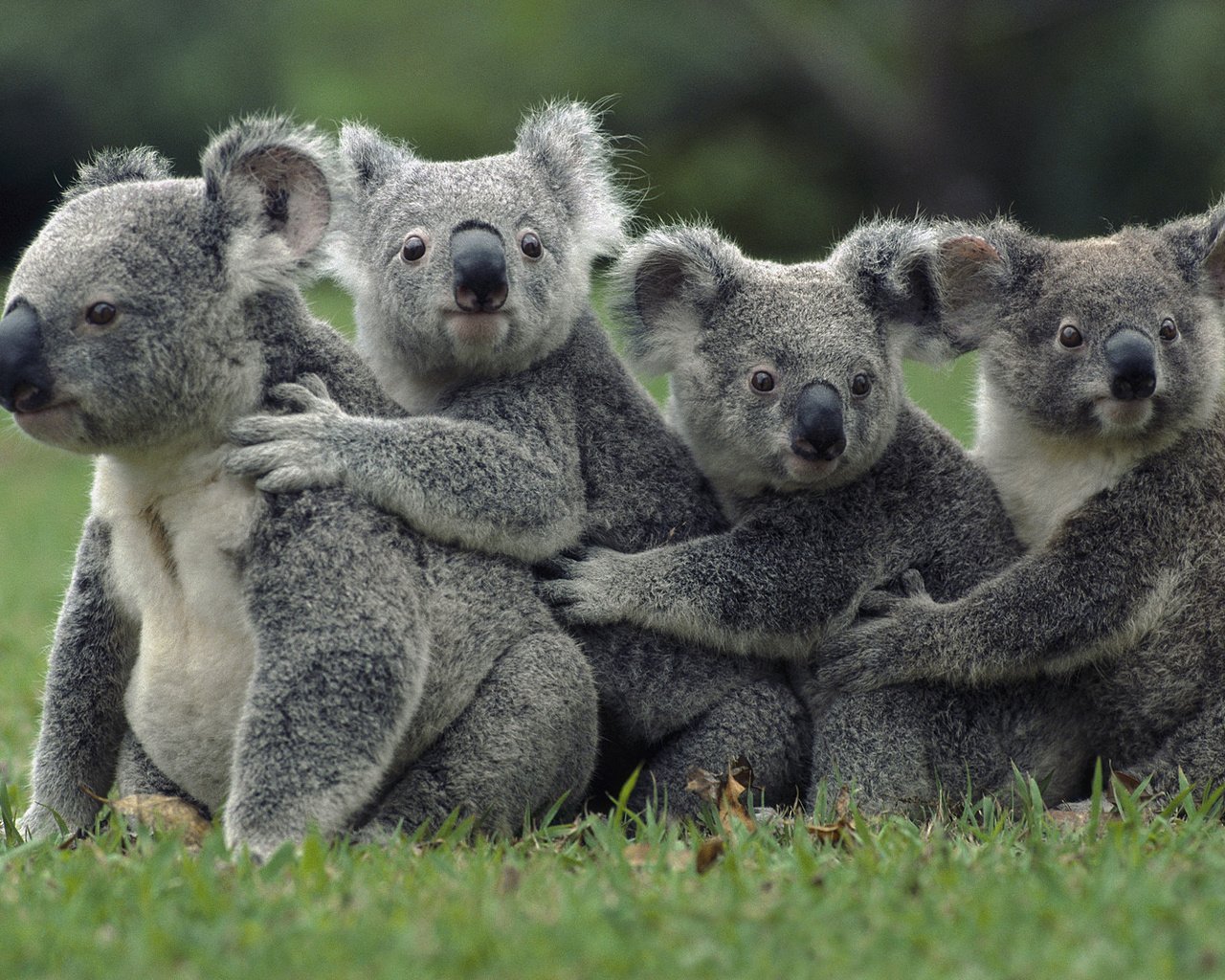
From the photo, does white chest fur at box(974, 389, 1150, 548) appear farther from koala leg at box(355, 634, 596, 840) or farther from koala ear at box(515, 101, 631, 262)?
koala leg at box(355, 634, 596, 840)

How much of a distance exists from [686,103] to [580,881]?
26.5m

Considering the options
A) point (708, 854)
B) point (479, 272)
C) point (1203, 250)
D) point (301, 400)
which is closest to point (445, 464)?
point (301, 400)

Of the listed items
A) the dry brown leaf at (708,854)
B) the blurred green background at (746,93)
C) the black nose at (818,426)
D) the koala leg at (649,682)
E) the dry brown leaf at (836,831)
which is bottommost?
the dry brown leaf at (836,831)

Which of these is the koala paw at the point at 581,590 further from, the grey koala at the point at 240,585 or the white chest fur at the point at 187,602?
the white chest fur at the point at 187,602

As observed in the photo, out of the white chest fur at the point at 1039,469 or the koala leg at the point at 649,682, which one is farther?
the white chest fur at the point at 1039,469

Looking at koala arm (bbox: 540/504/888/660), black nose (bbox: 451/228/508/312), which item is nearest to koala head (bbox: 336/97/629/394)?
black nose (bbox: 451/228/508/312)

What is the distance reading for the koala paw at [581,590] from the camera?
4.58m

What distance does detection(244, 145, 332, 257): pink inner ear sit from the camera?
4.19 meters

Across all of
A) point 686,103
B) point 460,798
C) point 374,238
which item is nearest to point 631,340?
point 374,238

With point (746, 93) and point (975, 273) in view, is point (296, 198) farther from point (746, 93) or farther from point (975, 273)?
point (746, 93)

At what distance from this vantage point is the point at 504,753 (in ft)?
13.5

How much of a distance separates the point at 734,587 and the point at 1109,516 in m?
1.19

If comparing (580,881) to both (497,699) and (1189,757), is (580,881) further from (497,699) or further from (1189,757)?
(1189,757)

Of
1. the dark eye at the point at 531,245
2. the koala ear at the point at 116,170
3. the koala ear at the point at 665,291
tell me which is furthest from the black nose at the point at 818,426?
the koala ear at the point at 116,170
